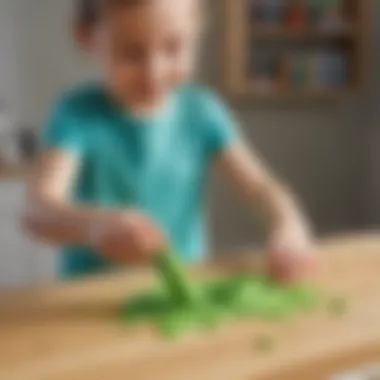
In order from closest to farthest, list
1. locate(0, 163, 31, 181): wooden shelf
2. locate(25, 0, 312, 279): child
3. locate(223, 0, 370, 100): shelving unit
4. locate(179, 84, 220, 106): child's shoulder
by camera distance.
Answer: locate(25, 0, 312, 279): child → locate(179, 84, 220, 106): child's shoulder → locate(0, 163, 31, 181): wooden shelf → locate(223, 0, 370, 100): shelving unit

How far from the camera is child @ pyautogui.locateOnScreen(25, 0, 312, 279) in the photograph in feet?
1.85

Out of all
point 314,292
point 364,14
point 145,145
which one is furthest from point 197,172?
point 364,14

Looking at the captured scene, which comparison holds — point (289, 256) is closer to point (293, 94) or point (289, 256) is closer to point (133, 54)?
point (133, 54)

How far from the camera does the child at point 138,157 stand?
56cm

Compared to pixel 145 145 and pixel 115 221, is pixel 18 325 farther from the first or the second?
pixel 145 145

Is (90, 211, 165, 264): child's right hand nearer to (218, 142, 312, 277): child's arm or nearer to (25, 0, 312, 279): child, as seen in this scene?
(25, 0, 312, 279): child

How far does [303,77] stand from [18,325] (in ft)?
3.61

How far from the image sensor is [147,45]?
0.57m

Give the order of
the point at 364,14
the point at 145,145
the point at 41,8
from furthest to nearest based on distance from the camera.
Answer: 1. the point at 364,14
2. the point at 41,8
3. the point at 145,145

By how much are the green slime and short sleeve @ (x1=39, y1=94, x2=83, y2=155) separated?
115 millimetres

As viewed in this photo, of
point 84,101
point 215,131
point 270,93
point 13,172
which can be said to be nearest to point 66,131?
point 84,101

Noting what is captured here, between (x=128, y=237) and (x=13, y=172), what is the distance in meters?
0.84

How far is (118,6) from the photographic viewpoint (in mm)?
575

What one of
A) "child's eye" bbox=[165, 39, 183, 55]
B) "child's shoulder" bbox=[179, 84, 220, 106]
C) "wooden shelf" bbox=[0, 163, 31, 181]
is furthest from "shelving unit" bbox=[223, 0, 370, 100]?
"child's eye" bbox=[165, 39, 183, 55]
